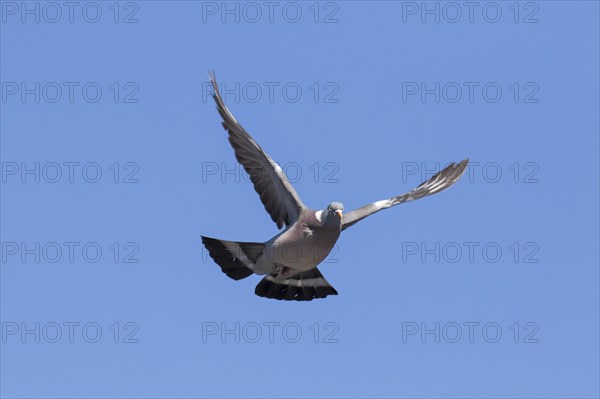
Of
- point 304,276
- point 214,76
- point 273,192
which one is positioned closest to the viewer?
point 214,76

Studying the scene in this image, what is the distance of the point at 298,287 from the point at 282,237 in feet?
5.99

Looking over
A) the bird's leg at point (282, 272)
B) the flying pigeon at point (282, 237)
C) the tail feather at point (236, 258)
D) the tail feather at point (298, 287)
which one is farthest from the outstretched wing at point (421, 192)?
the tail feather at point (236, 258)

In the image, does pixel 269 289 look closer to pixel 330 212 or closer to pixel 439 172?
pixel 330 212

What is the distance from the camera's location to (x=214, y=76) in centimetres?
1611

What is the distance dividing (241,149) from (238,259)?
1.96 m

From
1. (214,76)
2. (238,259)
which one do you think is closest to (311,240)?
(238,259)

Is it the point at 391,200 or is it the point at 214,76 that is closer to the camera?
the point at 214,76

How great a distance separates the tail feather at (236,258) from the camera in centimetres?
1745

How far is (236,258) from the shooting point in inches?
690

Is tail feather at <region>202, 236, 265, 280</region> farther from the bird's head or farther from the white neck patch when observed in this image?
the bird's head

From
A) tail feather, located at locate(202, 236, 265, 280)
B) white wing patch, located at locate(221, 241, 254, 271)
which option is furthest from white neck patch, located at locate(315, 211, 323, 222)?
white wing patch, located at locate(221, 241, 254, 271)

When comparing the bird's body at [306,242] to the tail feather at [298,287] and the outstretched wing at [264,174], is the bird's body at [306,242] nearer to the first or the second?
the outstretched wing at [264,174]

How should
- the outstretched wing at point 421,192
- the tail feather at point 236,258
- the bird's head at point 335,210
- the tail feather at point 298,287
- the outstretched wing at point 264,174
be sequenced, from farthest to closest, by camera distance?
1. the tail feather at point 298,287
2. the tail feather at point 236,258
3. the outstretched wing at point 421,192
4. the outstretched wing at point 264,174
5. the bird's head at point 335,210

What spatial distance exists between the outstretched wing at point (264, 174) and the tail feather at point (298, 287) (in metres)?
1.19
